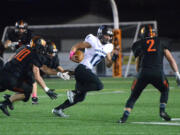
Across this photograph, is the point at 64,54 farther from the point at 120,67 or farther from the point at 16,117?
the point at 16,117

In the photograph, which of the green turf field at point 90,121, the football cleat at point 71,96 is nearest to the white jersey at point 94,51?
the football cleat at point 71,96

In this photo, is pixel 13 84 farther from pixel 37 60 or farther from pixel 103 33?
pixel 103 33

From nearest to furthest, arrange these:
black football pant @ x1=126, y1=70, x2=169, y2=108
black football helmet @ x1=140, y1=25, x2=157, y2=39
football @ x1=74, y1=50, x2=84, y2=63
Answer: black football pant @ x1=126, y1=70, x2=169, y2=108, black football helmet @ x1=140, y1=25, x2=157, y2=39, football @ x1=74, y1=50, x2=84, y2=63

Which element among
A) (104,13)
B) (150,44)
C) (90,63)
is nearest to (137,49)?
(150,44)

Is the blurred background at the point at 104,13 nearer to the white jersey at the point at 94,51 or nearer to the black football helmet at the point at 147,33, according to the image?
the white jersey at the point at 94,51

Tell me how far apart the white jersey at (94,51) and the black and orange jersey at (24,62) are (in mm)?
886

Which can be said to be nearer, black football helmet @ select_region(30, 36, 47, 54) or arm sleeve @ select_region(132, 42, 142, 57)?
arm sleeve @ select_region(132, 42, 142, 57)

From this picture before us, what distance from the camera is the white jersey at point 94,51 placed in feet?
36.1

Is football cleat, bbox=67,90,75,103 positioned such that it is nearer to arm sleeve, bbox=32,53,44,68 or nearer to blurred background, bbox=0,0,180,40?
arm sleeve, bbox=32,53,44,68

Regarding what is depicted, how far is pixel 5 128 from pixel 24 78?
1.86 m

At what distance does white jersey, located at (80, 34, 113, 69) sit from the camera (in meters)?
11.0

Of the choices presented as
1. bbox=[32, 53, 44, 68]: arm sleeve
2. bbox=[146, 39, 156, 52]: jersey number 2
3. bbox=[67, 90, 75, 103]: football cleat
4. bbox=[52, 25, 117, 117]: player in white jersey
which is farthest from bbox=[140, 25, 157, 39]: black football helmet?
bbox=[32, 53, 44, 68]: arm sleeve

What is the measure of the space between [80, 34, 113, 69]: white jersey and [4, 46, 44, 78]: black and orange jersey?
886 millimetres

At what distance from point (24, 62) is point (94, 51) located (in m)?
1.35
